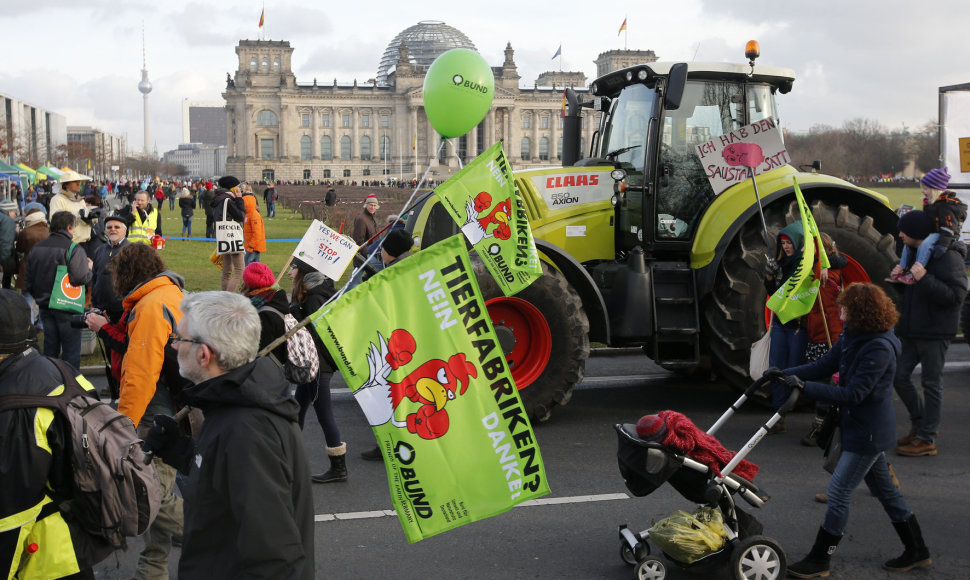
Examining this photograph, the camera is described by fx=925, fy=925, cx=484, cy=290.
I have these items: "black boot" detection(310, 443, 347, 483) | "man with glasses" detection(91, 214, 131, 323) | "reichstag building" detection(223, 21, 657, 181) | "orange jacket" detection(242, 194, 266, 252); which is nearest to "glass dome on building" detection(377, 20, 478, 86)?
"reichstag building" detection(223, 21, 657, 181)

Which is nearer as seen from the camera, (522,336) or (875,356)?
(875,356)

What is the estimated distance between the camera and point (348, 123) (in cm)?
14262

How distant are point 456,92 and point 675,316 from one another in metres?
2.68

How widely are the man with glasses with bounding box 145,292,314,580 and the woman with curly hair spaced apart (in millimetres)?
2824

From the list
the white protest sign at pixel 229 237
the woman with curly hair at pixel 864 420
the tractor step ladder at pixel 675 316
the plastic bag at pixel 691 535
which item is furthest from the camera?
the white protest sign at pixel 229 237

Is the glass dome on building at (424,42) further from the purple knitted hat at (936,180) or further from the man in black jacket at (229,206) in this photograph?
the purple knitted hat at (936,180)

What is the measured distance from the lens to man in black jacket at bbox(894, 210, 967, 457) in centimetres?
705

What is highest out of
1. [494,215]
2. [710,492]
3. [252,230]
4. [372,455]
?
[494,215]

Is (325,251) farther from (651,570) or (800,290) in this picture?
(651,570)

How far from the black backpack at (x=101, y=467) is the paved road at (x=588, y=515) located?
1.68 metres

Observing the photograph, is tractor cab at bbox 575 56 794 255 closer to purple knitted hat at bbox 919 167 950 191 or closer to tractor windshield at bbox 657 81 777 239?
tractor windshield at bbox 657 81 777 239

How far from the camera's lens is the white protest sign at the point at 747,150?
7.65 m

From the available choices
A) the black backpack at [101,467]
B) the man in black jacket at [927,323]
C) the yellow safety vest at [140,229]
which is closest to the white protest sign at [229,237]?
the yellow safety vest at [140,229]

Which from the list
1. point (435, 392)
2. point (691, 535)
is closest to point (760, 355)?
point (691, 535)
